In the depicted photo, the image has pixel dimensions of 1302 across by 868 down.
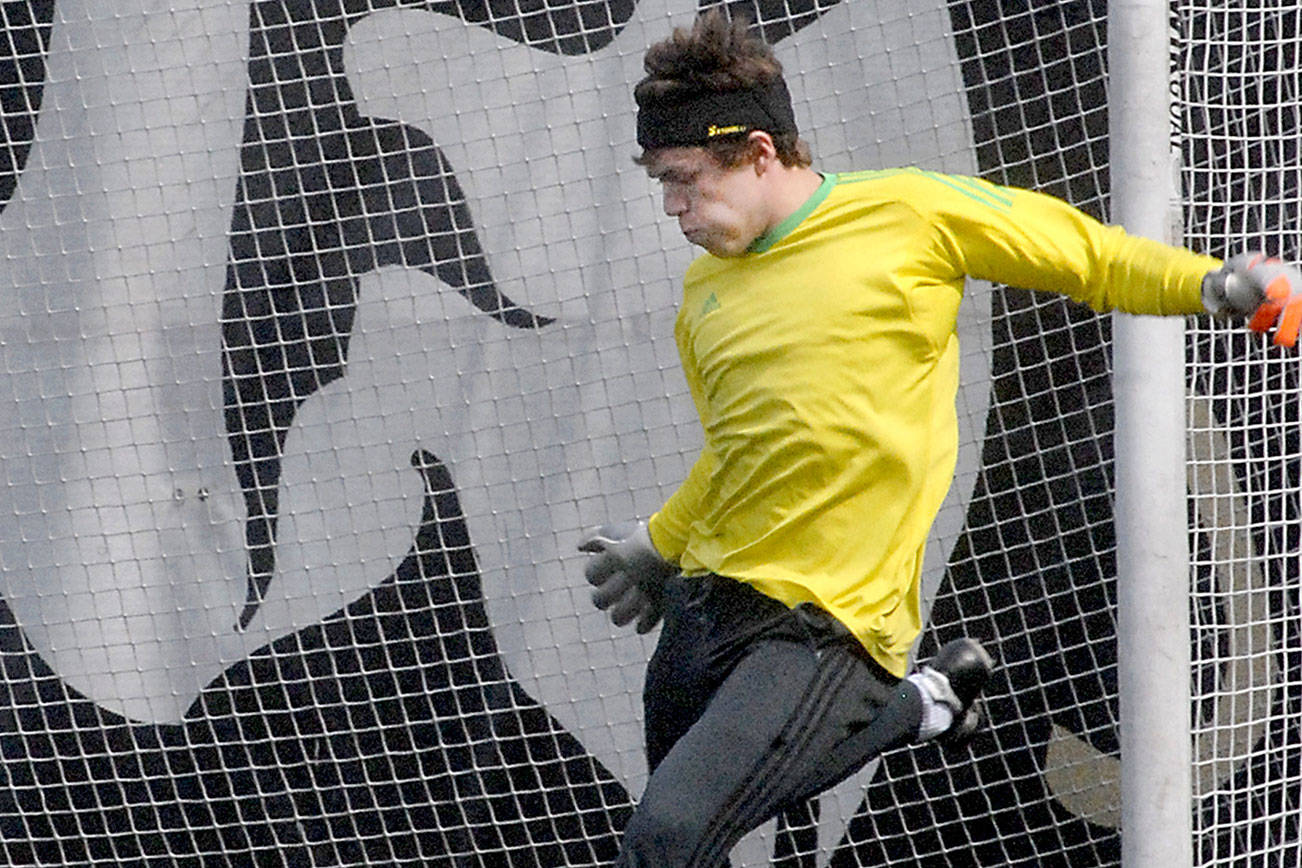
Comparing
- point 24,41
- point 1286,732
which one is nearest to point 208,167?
point 24,41

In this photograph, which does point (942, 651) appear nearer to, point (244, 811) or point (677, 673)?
point (677, 673)

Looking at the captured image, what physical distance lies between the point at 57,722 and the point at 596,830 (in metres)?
1.27

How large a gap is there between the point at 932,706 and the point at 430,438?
1416 millimetres

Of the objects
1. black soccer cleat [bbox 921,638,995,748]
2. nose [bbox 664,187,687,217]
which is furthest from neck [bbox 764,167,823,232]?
black soccer cleat [bbox 921,638,995,748]

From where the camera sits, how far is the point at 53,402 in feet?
10.8

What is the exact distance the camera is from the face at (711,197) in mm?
2055

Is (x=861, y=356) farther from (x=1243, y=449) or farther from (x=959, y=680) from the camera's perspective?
(x=1243, y=449)

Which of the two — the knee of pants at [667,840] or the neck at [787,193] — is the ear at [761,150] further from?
the knee of pants at [667,840]

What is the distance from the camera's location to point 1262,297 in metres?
1.86

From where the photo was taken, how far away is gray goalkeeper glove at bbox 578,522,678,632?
7.83 feet

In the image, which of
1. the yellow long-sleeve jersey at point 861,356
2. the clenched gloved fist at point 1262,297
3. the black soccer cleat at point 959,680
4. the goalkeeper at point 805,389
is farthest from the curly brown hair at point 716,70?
the black soccer cleat at point 959,680

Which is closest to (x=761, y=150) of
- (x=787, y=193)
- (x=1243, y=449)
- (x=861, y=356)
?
(x=787, y=193)

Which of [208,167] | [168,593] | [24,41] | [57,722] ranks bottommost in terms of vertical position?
[57,722]

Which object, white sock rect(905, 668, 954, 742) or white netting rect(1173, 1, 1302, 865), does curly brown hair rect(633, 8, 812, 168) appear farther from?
white netting rect(1173, 1, 1302, 865)
